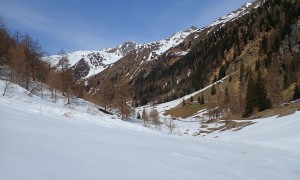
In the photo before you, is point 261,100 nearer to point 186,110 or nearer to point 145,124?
point 145,124

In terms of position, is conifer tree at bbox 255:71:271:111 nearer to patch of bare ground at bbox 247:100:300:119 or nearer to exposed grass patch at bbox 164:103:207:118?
patch of bare ground at bbox 247:100:300:119

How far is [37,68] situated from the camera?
75.4 m

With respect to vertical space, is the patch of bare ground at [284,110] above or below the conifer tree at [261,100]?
below

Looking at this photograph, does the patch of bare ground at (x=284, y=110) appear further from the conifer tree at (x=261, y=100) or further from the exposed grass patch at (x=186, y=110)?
the exposed grass patch at (x=186, y=110)

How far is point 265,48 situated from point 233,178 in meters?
174

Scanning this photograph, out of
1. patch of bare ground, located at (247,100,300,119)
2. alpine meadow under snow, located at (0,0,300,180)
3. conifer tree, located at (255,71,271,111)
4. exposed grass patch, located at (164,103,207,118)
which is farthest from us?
exposed grass patch, located at (164,103,207,118)

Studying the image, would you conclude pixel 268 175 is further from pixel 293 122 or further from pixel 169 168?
pixel 293 122

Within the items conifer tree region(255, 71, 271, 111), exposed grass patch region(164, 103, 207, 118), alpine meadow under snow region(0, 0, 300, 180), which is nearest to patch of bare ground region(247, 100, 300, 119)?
alpine meadow under snow region(0, 0, 300, 180)

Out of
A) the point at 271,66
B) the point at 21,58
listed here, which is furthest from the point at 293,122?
the point at 271,66

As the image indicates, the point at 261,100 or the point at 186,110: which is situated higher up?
the point at 261,100

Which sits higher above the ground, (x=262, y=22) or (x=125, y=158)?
(x=262, y=22)

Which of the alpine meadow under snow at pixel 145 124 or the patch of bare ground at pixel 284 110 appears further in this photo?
the patch of bare ground at pixel 284 110

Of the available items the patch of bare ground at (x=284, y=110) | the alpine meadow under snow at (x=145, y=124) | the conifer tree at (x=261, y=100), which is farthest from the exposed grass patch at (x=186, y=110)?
the patch of bare ground at (x=284, y=110)

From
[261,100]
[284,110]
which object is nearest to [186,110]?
[261,100]
